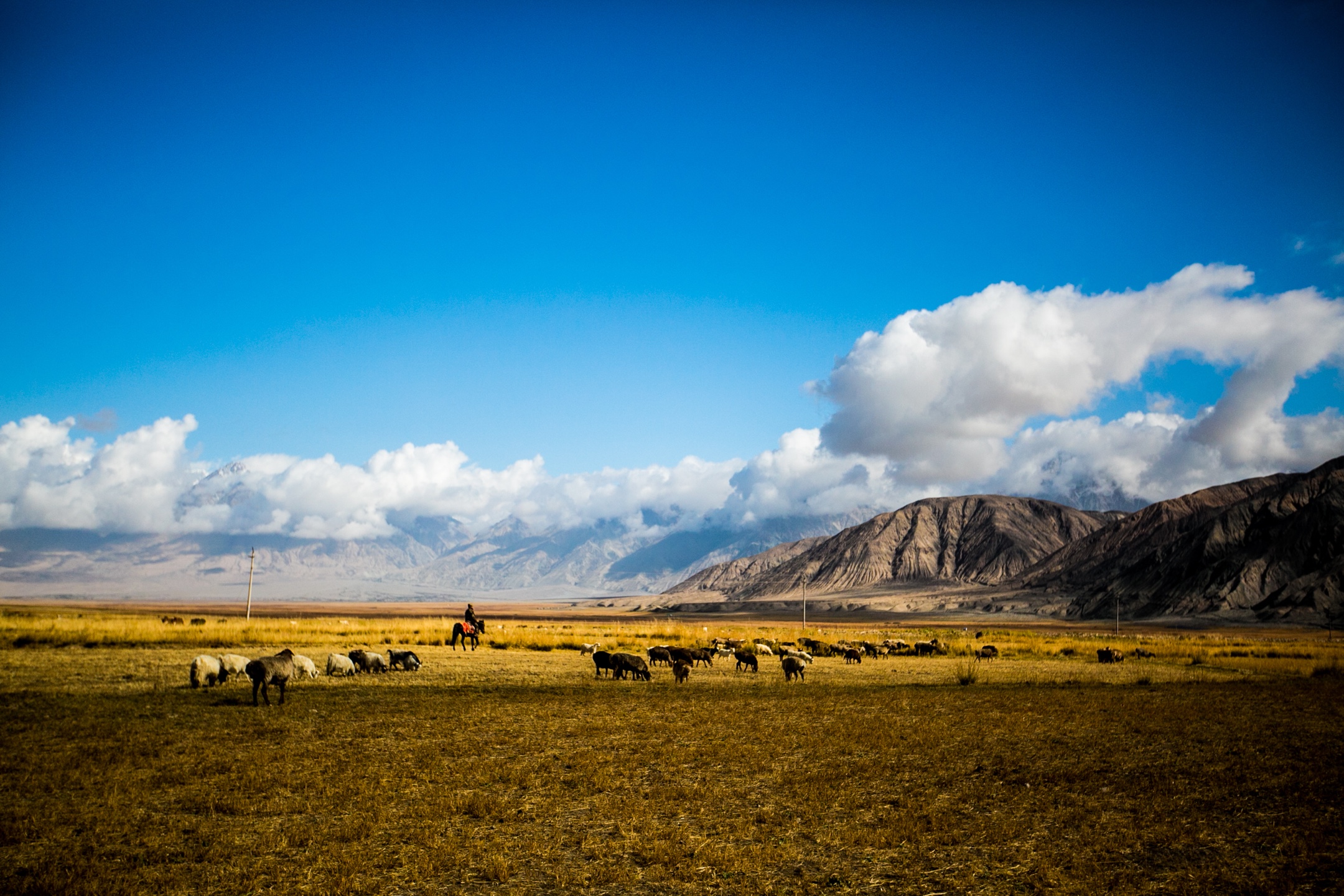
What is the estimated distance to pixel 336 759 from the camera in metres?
12.5

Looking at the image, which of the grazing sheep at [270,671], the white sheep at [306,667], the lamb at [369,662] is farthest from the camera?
the lamb at [369,662]

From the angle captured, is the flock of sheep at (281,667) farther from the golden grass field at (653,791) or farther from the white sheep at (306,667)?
the golden grass field at (653,791)

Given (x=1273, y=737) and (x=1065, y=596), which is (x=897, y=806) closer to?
(x=1273, y=737)

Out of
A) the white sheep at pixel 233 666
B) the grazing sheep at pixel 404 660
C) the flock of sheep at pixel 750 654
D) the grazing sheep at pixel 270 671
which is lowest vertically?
the flock of sheep at pixel 750 654

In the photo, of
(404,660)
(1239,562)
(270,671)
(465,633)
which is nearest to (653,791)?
(270,671)

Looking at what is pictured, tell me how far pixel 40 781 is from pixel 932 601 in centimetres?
17359

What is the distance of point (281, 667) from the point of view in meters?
18.7

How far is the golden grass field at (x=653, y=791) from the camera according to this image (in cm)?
807

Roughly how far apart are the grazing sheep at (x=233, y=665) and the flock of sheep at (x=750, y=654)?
1072 cm

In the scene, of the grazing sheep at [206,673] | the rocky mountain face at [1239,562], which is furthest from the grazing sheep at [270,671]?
the rocky mountain face at [1239,562]

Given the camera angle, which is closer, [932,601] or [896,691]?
[896,691]

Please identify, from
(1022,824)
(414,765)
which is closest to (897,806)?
(1022,824)

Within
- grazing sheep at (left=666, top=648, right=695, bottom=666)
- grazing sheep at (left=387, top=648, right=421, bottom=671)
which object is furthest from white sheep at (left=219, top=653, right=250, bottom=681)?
grazing sheep at (left=666, top=648, right=695, bottom=666)

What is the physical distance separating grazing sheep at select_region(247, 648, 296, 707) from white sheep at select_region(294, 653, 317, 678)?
502 centimetres
